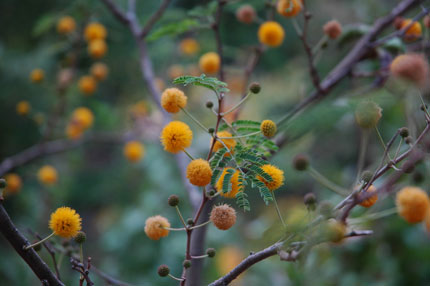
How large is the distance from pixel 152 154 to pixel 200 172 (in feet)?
7.63

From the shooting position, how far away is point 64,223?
65 cm

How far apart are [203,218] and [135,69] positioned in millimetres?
2003

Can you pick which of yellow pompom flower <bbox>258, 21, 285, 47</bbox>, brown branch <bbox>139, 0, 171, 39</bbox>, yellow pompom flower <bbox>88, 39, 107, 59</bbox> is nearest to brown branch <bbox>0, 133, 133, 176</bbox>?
yellow pompom flower <bbox>88, 39, 107, 59</bbox>

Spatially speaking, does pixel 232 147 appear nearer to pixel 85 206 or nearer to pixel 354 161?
pixel 354 161

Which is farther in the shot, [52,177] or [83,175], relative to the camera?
[83,175]

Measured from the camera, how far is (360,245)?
1.66 meters

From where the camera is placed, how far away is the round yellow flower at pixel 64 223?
65 cm

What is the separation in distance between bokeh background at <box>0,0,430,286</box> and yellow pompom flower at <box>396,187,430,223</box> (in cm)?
55

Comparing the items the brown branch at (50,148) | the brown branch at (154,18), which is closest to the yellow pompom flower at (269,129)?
the brown branch at (154,18)

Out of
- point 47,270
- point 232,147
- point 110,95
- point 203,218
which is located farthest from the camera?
point 110,95

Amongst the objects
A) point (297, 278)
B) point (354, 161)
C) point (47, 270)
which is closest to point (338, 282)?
point (297, 278)

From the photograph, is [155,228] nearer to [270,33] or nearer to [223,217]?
[223,217]

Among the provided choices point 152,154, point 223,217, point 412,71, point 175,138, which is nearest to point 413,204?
point 412,71

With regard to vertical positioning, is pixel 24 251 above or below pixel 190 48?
below
